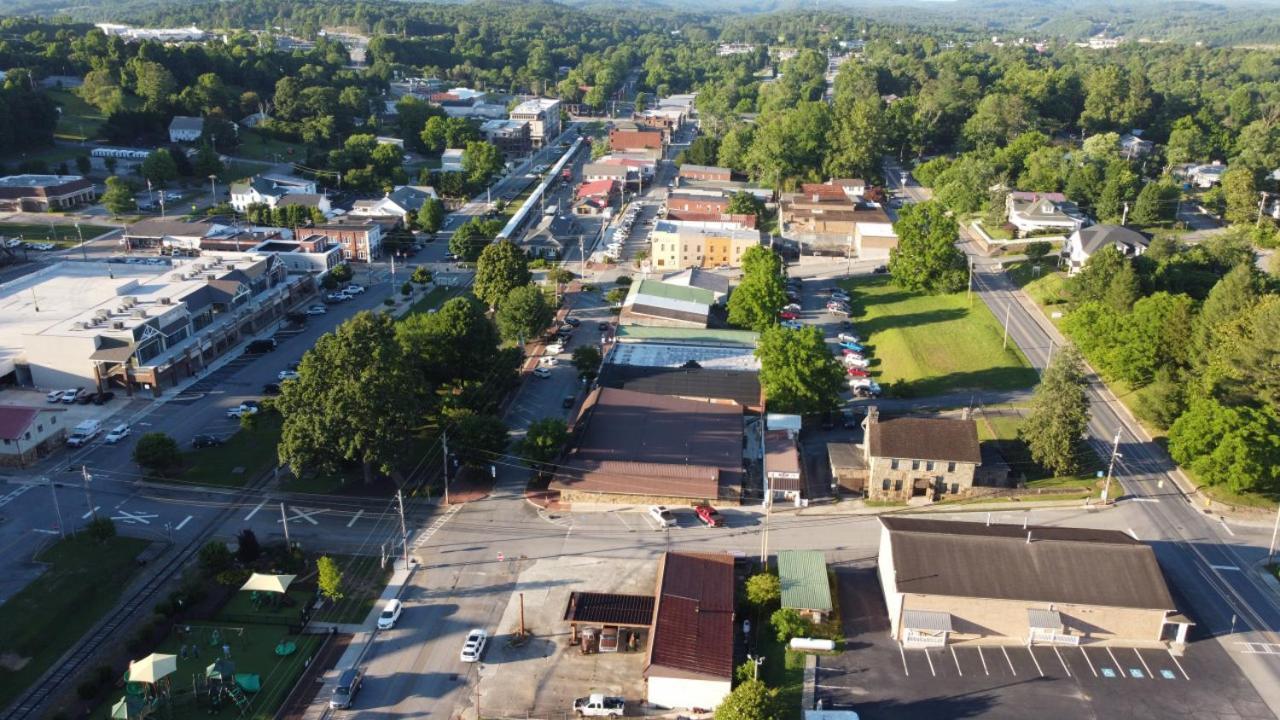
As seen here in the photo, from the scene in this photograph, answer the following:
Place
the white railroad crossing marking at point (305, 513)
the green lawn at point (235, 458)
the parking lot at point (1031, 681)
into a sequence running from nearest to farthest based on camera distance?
the parking lot at point (1031, 681), the white railroad crossing marking at point (305, 513), the green lawn at point (235, 458)

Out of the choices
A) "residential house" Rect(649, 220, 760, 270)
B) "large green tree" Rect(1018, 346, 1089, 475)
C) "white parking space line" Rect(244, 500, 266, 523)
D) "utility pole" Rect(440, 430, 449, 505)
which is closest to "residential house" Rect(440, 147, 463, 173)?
"residential house" Rect(649, 220, 760, 270)

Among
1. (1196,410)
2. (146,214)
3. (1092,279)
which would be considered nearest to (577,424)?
(1196,410)

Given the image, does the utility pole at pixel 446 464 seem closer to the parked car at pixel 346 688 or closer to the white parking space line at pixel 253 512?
the white parking space line at pixel 253 512

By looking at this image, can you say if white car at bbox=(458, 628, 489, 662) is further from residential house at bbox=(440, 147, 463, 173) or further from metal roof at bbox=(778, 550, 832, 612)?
residential house at bbox=(440, 147, 463, 173)

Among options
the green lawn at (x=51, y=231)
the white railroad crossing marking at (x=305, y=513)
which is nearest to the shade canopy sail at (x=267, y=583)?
the white railroad crossing marking at (x=305, y=513)

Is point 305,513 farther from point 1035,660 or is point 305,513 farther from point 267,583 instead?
point 1035,660
